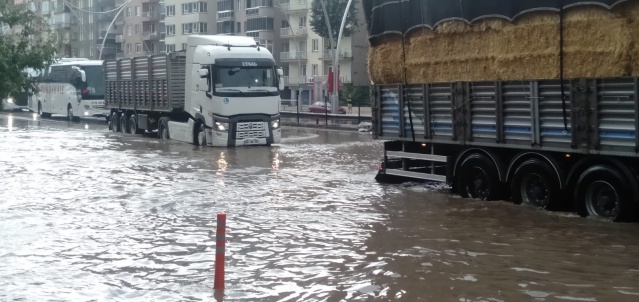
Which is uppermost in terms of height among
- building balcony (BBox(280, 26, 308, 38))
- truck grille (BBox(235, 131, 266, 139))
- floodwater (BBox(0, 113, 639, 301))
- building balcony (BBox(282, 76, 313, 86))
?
building balcony (BBox(280, 26, 308, 38))

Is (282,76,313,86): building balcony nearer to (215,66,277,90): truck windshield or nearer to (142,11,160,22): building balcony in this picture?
(142,11,160,22): building balcony

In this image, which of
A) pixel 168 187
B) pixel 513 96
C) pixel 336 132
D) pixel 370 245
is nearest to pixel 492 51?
pixel 513 96

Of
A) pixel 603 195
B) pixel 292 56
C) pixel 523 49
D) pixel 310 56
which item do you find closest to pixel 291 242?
Result: pixel 603 195

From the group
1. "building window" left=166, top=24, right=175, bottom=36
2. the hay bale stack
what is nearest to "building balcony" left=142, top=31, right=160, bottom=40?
"building window" left=166, top=24, right=175, bottom=36

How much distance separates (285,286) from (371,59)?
30.7ft

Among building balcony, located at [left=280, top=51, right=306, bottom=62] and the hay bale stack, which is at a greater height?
building balcony, located at [left=280, top=51, right=306, bottom=62]

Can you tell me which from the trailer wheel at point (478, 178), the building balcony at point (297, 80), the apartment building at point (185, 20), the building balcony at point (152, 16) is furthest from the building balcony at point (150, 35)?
the trailer wheel at point (478, 178)

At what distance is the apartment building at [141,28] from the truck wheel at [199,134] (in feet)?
260

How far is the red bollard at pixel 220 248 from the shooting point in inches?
327

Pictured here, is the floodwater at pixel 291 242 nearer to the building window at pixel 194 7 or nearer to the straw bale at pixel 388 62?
the straw bale at pixel 388 62

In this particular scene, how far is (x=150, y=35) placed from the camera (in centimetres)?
11088

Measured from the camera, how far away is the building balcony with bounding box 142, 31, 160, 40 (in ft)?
361

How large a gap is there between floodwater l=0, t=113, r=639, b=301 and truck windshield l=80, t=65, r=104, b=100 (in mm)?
25250

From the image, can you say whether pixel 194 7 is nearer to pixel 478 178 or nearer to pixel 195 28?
pixel 195 28
